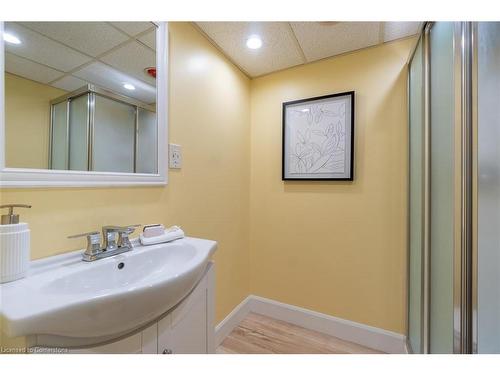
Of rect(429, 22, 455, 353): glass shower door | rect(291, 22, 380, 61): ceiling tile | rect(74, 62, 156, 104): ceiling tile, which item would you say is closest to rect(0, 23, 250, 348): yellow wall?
rect(74, 62, 156, 104): ceiling tile

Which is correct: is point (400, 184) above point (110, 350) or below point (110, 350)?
above

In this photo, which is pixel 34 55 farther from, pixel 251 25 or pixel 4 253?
pixel 251 25

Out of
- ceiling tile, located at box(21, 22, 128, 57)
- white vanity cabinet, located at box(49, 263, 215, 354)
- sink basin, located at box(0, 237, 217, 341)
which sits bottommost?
white vanity cabinet, located at box(49, 263, 215, 354)

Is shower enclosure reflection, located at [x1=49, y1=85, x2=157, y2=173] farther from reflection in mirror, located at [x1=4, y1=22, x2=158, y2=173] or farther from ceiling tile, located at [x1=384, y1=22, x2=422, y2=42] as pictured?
ceiling tile, located at [x1=384, y1=22, x2=422, y2=42]

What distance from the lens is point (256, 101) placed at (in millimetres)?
1862

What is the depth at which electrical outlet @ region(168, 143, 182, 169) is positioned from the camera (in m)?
1.16

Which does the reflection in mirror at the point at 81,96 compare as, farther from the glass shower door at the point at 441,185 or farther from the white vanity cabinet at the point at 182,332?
the glass shower door at the point at 441,185

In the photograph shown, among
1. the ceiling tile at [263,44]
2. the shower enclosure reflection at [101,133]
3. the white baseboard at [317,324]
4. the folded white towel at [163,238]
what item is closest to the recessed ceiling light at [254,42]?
the ceiling tile at [263,44]

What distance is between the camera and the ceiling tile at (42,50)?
706 millimetres

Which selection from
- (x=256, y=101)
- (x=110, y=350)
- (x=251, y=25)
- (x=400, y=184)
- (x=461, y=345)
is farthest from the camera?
(x=256, y=101)

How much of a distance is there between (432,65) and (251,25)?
91 cm

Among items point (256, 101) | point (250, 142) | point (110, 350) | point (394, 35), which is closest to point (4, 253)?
point (110, 350)

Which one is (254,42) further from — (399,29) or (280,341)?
(280,341)

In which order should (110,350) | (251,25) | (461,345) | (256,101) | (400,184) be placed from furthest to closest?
(256,101)
(400,184)
(251,25)
(461,345)
(110,350)
